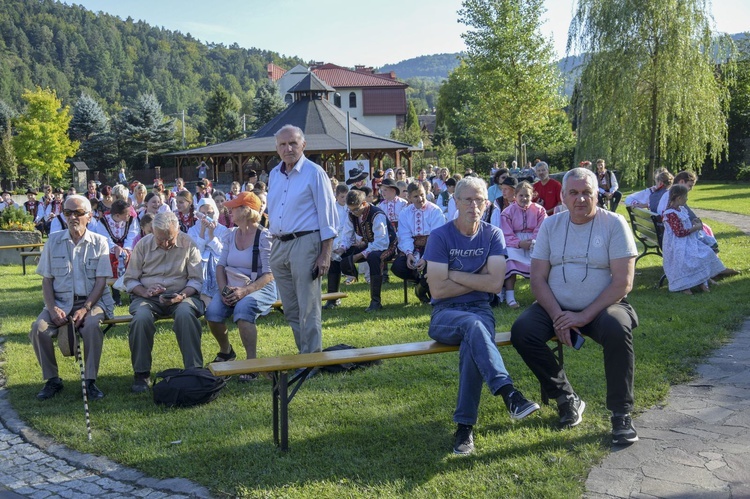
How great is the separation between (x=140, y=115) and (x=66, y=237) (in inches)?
2210

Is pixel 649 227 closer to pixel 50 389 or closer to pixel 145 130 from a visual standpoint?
pixel 50 389

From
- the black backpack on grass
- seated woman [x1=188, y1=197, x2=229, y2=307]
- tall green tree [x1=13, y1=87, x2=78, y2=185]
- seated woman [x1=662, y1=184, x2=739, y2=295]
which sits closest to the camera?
the black backpack on grass

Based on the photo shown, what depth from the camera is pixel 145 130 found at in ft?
196

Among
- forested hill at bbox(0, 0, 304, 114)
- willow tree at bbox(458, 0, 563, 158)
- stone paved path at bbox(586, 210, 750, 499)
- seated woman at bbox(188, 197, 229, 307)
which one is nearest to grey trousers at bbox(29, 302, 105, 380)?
seated woman at bbox(188, 197, 229, 307)

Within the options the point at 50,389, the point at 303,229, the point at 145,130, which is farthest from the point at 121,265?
the point at 145,130

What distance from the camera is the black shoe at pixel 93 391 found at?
19.8 ft

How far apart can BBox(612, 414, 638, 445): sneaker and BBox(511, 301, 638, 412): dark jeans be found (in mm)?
61

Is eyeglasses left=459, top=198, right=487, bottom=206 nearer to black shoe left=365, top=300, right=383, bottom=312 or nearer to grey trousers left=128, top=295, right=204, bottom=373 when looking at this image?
grey trousers left=128, top=295, right=204, bottom=373

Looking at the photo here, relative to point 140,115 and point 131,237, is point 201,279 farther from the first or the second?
point 140,115

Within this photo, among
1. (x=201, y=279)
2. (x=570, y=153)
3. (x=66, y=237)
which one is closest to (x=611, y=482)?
(x=201, y=279)

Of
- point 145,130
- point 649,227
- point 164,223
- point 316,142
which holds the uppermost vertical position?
point 145,130

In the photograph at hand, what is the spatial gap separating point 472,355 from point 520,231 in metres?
4.56

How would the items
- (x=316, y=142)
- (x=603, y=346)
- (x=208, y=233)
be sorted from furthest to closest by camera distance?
(x=316, y=142) < (x=208, y=233) < (x=603, y=346)

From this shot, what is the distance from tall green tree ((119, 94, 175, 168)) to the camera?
59.2 meters
